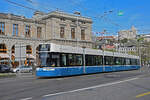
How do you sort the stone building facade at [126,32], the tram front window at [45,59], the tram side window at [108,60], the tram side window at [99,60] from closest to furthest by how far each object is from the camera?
the tram front window at [45,59], the tram side window at [99,60], the tram side window at [108,60], the stone building facade at [126,32]

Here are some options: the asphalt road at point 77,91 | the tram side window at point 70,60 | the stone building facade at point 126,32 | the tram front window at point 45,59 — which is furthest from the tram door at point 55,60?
the stone building facade at point 126,32

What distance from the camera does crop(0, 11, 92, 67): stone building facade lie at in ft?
138

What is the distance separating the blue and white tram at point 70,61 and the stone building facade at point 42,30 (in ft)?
76.8

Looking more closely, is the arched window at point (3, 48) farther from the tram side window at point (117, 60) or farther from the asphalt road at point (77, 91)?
the asphalt road at point (77, 91)

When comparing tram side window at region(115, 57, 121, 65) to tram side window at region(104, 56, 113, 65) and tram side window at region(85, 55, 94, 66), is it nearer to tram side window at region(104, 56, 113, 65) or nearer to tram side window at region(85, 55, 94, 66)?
tram side window at region(104, 56, 113, 65)

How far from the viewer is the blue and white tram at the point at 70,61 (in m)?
17.5

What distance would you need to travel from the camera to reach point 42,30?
4941 cm

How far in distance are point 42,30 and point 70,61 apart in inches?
1235

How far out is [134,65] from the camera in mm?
37469

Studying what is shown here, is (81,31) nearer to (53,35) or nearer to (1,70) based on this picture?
(53,35)

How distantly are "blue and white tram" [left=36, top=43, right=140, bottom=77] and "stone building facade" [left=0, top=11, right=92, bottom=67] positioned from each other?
2339 centimetres

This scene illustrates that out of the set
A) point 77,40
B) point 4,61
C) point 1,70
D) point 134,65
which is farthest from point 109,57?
point 77,40

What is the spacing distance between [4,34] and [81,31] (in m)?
22.9

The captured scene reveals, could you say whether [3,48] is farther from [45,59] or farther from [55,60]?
[55,60]
